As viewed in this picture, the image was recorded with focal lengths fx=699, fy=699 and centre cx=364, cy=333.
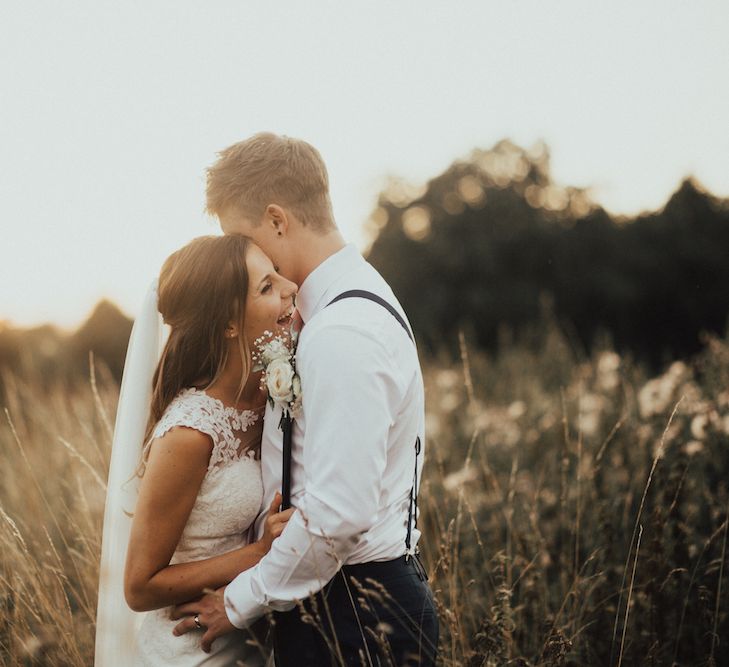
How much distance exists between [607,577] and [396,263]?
2119 cm

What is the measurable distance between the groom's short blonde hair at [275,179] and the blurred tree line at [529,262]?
1704 cm

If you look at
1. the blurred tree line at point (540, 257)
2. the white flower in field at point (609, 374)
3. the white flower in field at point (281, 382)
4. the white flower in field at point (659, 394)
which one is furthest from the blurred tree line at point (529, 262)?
the white flower in field at point (281, 382)

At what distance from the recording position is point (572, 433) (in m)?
6.45

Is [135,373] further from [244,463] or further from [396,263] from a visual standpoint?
[396,263]

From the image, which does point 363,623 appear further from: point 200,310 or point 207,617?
point 200,310

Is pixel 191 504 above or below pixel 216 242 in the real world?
below

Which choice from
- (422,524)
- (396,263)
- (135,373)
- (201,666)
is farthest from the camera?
(396,263)

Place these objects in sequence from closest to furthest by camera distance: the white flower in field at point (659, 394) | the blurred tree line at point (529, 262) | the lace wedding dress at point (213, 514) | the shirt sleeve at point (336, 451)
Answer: the shirt sleeve at point (336, 451) → the lace wedding dress at point (213, 514) → the white flower in field at point (659, 394) → the blurred tree line at point (529, 262)

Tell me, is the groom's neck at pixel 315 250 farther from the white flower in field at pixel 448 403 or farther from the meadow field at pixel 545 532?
the white flower in field at pixel 448 403

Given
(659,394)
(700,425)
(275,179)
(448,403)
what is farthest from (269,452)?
(448,403)

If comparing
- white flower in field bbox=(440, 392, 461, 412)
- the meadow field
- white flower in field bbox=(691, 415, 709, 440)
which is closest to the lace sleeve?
the meadow field

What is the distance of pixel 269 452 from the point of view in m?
2.68

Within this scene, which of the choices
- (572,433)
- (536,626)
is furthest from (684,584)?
(572,433)

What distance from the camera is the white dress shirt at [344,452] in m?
2.12
